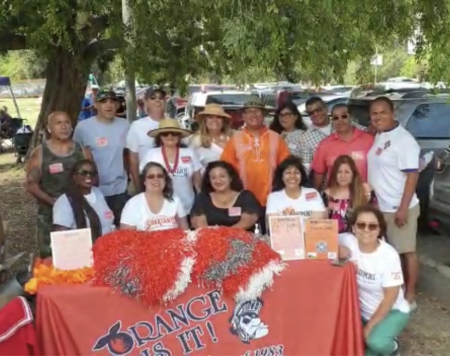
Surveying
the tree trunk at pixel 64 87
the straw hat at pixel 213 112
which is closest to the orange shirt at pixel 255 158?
the straw hat at pixel 213 112

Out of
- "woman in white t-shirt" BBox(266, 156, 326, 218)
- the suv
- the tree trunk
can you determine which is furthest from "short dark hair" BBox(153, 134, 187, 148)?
the tree trunk

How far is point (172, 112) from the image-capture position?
23.5 m

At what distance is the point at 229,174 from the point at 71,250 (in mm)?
1415

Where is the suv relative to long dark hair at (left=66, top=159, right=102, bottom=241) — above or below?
above

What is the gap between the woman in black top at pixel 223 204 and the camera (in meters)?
5.08

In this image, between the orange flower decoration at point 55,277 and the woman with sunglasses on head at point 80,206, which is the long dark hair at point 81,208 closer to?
the woman with sunglasses on head at point 80,206

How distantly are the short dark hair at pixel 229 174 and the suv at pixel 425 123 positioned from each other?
3.55 m

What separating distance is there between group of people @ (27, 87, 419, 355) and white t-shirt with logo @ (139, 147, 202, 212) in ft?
0.04

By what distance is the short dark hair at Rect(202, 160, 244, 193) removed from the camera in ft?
16.9

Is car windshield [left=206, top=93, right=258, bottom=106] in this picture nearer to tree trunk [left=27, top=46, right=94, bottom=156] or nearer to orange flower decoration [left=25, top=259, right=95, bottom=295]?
tree trunk [left=27, top=46, right=94, bottom=156]

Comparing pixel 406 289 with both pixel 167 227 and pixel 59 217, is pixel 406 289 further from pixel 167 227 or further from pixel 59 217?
pixel 59 217

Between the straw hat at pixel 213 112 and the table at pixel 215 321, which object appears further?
the straw hat at pixel 213 112

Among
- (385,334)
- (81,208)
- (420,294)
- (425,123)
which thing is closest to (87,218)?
(81,208)

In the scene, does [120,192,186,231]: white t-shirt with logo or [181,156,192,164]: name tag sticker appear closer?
[120,192,186,231]: white t-shirt with logo
